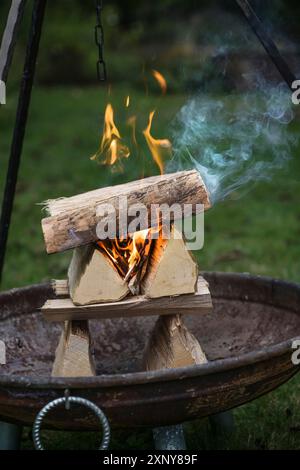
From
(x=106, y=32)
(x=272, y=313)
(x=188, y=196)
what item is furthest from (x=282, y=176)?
(x=106, y=32)

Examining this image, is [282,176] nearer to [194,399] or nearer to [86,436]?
[86,436]

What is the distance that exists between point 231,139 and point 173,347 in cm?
97

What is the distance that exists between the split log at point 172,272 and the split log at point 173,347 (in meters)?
0.13

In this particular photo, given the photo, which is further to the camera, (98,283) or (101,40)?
(101,40)

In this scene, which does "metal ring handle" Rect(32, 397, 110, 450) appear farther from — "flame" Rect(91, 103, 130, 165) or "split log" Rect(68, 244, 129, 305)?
"flame" Rect(91, 103, 130, 165)

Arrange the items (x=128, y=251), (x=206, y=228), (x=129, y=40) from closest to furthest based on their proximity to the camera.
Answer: (x=128, y=251) < (x=206, y=228) < (x=129, y=40)

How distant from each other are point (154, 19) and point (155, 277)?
10832 millimetres

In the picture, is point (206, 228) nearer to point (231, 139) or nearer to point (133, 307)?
point (231, 139)

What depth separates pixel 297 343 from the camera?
2.05m

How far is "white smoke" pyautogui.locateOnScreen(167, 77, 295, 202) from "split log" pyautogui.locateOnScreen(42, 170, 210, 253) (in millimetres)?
383

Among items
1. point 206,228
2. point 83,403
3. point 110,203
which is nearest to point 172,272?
point 110,203

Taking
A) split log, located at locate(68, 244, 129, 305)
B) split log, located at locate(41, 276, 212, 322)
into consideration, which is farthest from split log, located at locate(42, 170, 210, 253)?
split log, located at locate(41, 276, 212, 322)

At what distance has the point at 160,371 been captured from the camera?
1.90 m
